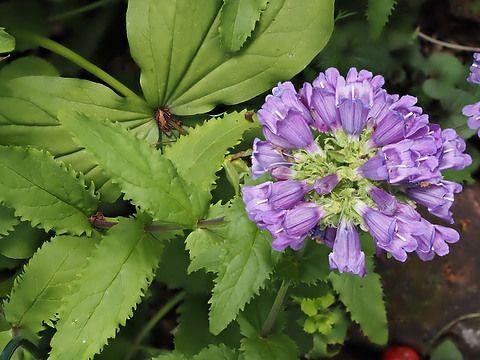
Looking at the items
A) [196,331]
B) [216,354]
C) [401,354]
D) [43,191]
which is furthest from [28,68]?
[401,354]

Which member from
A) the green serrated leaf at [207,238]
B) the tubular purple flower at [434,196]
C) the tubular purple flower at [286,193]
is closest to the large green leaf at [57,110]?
the green serrated leaf at [207,238]

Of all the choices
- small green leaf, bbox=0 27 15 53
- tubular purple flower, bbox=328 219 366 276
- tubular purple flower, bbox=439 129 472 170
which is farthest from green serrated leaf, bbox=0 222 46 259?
tubular purple flower, bbox=439 129 472 170

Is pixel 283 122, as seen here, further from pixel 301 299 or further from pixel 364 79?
pixel 301 299

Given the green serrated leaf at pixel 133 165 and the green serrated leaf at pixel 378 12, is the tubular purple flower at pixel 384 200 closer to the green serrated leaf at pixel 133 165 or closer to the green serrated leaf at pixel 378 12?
the green serrated leaf at pixel 133 165

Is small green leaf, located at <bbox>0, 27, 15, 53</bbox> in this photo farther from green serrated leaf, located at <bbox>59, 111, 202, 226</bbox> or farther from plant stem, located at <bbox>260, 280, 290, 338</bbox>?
plant stem, located at <bbox>260, 280, 290, 338</bbox>

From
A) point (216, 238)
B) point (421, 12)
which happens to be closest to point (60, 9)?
point (216, 238)

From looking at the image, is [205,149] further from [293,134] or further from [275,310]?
[275,310]
